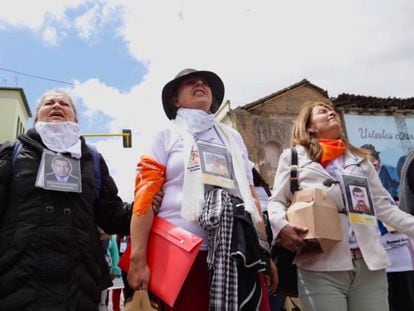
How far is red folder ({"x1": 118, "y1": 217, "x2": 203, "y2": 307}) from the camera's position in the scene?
1.93 m

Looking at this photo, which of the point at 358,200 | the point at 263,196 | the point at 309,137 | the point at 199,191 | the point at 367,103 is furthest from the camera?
the point at 367,103

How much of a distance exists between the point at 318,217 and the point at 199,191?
0.82 metres

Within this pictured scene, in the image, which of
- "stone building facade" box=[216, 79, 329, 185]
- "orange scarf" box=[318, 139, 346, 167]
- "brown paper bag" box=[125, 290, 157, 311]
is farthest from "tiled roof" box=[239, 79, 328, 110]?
"brown paper bag" box=[125, 290, 157, 311]

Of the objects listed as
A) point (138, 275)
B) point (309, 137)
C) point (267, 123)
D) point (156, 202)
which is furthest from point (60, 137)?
point (267, 123)

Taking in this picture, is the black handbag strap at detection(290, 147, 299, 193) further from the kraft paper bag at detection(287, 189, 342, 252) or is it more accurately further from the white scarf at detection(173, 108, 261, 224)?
the white scarf at detection(173, 108, 261, 224)

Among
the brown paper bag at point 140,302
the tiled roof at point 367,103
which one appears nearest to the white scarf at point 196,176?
the brown paper bag at point 140,302

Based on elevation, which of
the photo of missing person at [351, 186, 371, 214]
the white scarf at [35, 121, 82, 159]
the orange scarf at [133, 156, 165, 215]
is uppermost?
the white scarf at [35, 121, 82, 159]

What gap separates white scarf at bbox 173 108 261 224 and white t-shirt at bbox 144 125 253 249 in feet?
0.16

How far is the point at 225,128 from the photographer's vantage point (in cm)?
274

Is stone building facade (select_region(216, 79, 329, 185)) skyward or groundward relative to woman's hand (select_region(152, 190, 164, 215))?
skyward

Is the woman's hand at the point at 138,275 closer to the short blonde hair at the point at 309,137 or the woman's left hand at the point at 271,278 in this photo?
the woman's left hand at the point at 271,278

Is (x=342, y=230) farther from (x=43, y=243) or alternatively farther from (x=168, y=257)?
(x=43, y=243)

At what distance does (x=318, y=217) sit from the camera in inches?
96.7

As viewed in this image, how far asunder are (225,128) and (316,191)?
29.7 inches
